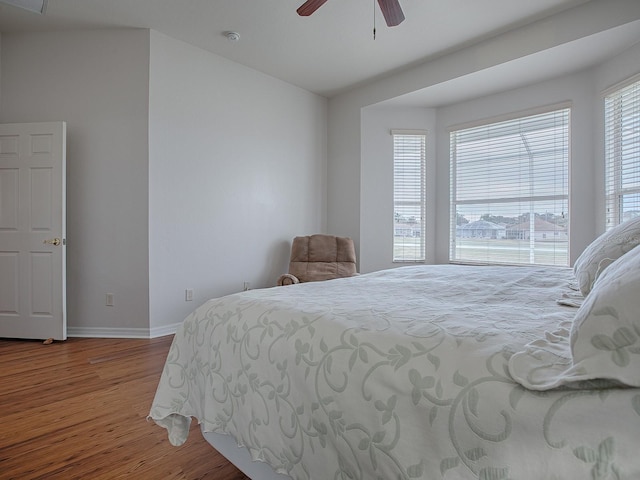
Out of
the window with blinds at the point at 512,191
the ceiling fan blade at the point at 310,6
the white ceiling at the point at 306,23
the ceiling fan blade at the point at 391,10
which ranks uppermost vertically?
the white ceiling at the point at 306,23

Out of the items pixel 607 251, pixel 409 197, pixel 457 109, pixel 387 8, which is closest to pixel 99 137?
pixel 387 8

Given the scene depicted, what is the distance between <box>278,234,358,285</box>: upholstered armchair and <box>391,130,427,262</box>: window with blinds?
752 millimetres

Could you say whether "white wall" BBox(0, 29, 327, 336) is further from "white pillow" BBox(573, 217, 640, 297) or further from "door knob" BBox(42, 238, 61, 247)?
"white pillow" BBox(573, 217, 640, 297)

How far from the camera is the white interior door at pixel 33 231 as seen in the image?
10.6ft

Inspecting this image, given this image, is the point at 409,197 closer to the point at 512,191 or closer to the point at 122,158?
the point at 512,191

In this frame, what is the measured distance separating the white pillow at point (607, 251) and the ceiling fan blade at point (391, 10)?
1.87 metres

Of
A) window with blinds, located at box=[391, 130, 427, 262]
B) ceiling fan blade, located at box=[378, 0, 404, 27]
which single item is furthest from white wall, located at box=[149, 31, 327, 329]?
ceiling fan blade, located at box=[378, 0, 404, 27]

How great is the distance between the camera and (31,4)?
2.87 meters

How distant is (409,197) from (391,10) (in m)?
2.65

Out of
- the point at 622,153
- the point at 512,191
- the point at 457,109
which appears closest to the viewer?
the point at 622,153

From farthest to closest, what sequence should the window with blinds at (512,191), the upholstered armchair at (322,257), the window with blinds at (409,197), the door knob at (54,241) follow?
the window with blinds at (409,197) < the upholstered armchair at (322,257) < the window with blinds at (512,191) < the door knob at (54,241)

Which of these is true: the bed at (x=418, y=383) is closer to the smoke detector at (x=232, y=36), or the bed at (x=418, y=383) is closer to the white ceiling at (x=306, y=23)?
the white ceiling at (x=306, y=23)

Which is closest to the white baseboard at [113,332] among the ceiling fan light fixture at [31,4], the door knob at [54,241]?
the door knob at [54,241]

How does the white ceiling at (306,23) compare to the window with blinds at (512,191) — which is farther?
the window with blinds at (512,191)
